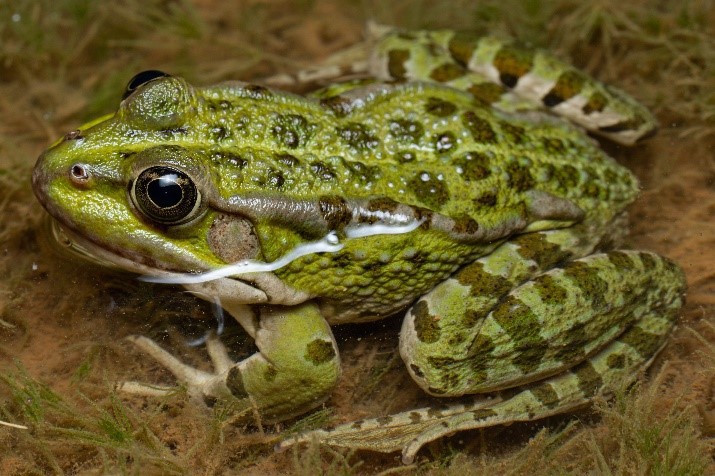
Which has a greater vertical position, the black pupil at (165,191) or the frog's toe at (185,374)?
the black pupil at (165,191)

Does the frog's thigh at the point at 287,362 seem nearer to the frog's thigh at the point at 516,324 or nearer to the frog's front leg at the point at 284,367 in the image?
the frog's front leg at the point at 284,367

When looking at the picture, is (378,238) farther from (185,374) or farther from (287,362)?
(185,374)

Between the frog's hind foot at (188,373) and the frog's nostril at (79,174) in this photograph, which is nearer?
the frog's nostril at (79,174)

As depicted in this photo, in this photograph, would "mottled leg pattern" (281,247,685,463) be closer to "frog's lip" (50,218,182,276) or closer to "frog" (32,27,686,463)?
"frog" (32,27,686,463)

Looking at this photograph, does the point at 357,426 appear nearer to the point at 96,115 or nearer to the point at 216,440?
the point at 216,440

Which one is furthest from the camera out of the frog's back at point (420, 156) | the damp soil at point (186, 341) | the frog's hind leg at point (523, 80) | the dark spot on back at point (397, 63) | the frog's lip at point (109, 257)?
the dark spot on back at point (397, 63)

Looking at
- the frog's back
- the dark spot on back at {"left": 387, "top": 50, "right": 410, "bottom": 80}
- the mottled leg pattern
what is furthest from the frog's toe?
the dark spot on back at {"left": 387, "top": 50, "right": 410, "bottom": 80}

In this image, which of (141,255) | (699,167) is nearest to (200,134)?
(141,255)

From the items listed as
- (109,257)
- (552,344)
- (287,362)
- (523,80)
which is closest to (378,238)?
(287,362)

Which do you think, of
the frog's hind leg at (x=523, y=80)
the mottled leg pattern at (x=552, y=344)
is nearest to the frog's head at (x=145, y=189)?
the mottled leg pattern at (x=552, y=344)
